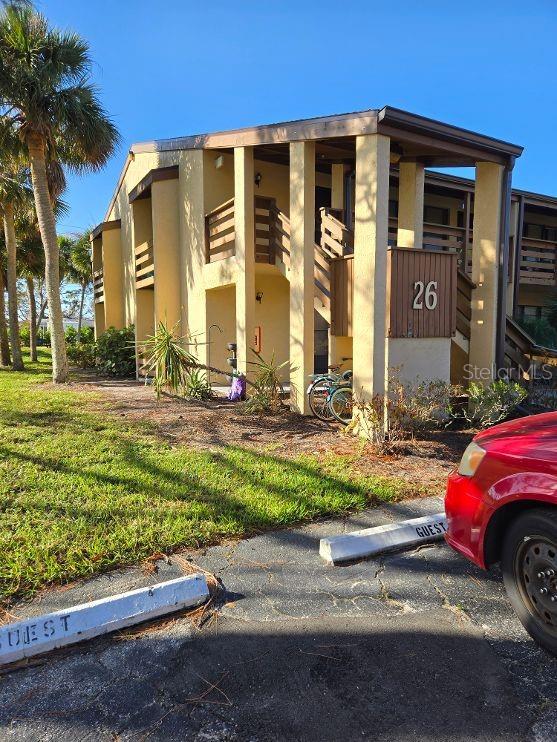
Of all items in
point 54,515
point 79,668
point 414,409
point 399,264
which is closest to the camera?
point 79,668

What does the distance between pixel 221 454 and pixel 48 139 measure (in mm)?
10292

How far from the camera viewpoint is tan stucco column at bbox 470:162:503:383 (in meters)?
8.13

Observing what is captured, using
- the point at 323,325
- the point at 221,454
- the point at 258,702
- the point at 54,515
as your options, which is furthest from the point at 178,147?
the point at 258,702

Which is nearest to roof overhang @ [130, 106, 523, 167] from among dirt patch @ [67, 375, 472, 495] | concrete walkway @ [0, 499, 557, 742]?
dirt patch @ [67, 375, 472, 495]

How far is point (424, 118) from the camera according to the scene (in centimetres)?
682

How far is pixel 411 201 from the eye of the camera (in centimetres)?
949

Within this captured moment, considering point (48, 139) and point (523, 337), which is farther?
point (48, 139)

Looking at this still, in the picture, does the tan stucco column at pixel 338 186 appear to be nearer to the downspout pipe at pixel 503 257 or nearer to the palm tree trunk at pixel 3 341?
the downspout pipe at pixel 503 257

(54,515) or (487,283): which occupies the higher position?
(487,283)

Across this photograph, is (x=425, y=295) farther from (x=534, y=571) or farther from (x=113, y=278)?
(x=113, y=278)

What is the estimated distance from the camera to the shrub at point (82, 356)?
19.7m

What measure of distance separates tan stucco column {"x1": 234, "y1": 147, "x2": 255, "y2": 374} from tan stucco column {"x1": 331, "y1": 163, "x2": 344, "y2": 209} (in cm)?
225

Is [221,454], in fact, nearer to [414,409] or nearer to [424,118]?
[414,409]

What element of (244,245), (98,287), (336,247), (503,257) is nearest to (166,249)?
(244,245)
